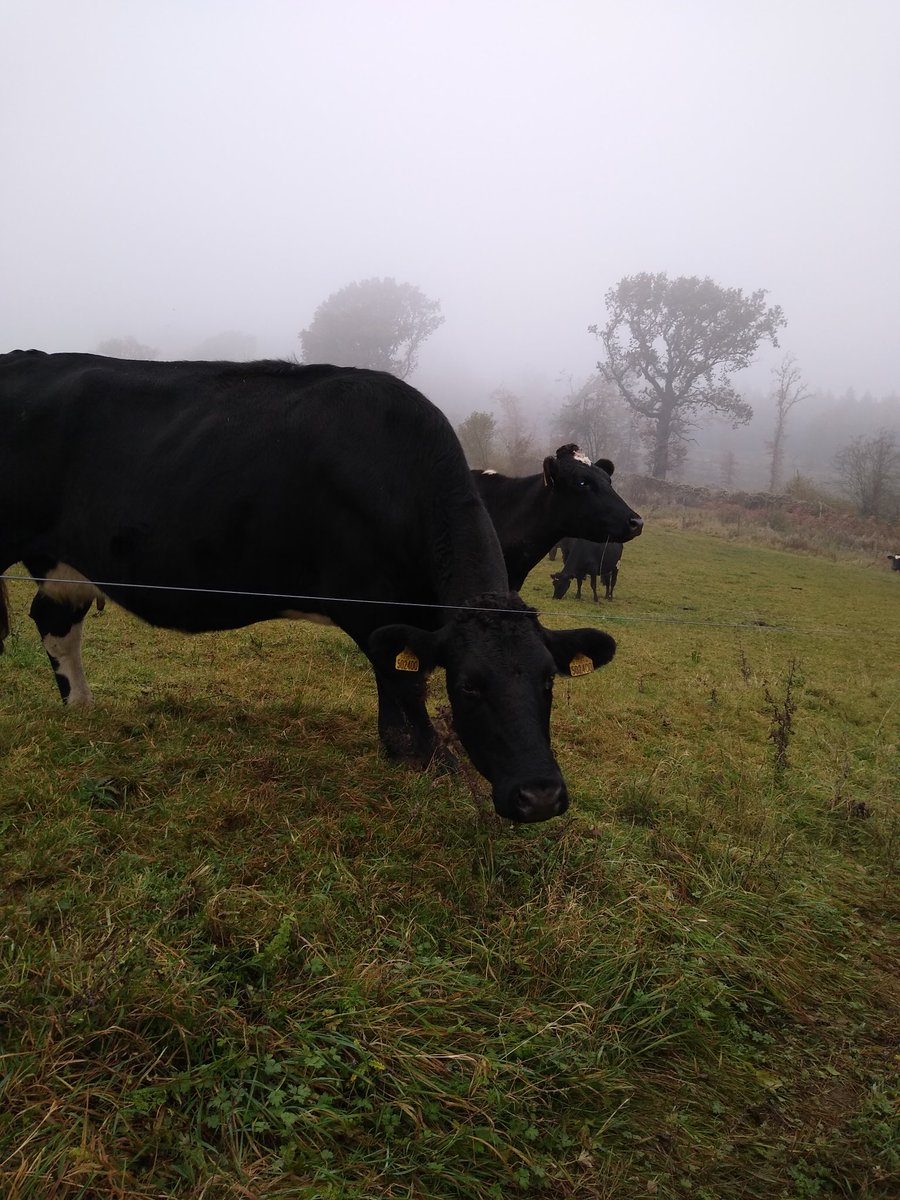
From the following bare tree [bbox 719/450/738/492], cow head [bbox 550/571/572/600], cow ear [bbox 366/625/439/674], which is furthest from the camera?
bare tree [bbox 719/450/738/492]

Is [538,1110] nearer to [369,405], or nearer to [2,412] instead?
[369,405]

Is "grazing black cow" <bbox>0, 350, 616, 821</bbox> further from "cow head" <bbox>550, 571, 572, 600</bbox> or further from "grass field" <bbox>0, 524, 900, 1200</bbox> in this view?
"cow head" <bbox>550, 571, 572, 600</bbox>

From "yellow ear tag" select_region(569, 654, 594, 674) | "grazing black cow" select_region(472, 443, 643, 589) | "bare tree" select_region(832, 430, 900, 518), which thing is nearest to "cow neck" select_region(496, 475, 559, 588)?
"grazing black cow" select_region(472, 443, 643, 589)

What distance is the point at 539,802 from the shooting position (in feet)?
10.9

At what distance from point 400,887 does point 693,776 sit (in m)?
3.25

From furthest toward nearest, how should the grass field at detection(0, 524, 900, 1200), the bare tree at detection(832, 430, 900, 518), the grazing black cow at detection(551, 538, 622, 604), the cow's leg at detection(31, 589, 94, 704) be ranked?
the bare tree at detection(832, 430, 900, 518) < the grazing black cow at detection(551, 538, 622, 604) < the cow's leg at detection(31, 589, 94, 704) < the grass field at detection(0, 524, 900, 1200)

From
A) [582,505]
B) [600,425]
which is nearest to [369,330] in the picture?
[600,425]

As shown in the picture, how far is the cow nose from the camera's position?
3340 millimetres

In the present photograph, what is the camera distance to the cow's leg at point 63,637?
562 centimetres

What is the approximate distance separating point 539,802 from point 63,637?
4.16m

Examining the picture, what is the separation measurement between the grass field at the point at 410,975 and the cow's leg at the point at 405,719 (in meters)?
0.25

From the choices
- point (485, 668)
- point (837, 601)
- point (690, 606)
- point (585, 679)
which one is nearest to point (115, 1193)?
point (485, 668)

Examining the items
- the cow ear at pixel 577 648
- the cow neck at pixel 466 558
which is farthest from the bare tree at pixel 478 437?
the cow ear at pixel 577 648

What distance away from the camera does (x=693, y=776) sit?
570 cm
